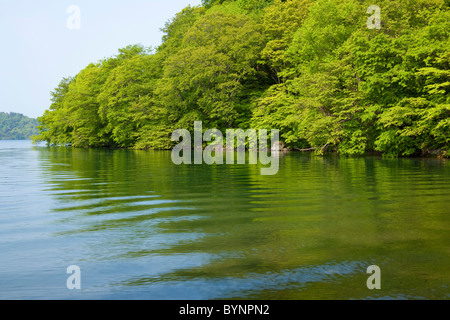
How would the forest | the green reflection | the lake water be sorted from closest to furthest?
1. the lake water
2. the green reflection
3. the forest

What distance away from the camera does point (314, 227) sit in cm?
651

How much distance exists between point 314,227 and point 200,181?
7606mm

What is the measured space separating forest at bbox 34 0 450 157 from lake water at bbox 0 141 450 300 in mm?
16525

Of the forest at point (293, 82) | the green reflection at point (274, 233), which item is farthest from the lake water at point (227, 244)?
the forest at point (293, 82)

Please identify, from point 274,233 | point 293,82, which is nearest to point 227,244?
point 274,233

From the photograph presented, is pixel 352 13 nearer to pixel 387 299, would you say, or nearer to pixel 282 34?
pixel 282 34

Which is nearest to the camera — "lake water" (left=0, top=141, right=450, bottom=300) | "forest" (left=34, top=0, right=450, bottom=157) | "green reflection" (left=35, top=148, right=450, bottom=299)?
"lake water" (left=0, top=141, right=450, bottom=300)

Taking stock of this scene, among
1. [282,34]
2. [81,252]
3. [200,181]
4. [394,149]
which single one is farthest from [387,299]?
[282,34]

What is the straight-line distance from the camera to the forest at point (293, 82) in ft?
82.8

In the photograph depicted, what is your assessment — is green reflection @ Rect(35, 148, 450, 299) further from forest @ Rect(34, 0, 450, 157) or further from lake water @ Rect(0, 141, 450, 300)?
forest @ Rect(34, 0, 450, 157)

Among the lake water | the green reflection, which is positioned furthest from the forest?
the lake water

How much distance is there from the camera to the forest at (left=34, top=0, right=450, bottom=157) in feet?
82.8

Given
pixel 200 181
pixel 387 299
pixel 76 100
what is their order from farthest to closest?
pixel 76 100, pixel 200 181, pixel 387 299

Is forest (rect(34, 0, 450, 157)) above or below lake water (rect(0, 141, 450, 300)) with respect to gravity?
above
